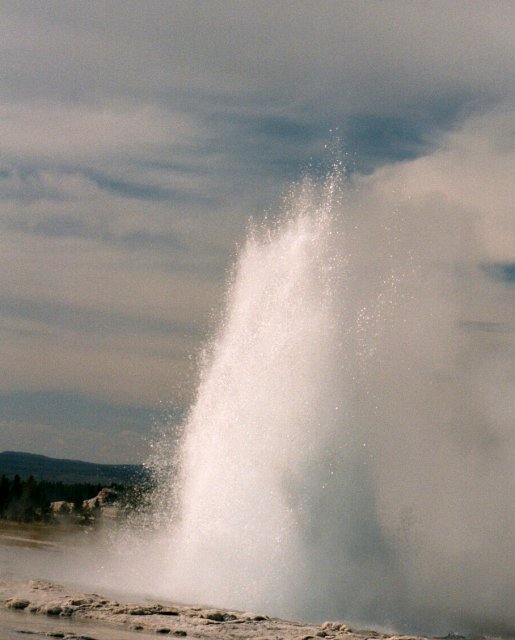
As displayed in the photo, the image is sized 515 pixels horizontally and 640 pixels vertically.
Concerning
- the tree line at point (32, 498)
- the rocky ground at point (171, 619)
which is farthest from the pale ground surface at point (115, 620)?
the tree line at point (32, 498)

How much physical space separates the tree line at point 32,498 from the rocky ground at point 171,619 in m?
46.2

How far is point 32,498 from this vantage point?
76625mm

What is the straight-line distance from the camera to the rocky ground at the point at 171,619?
22188 millimetres

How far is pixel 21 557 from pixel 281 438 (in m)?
15.0

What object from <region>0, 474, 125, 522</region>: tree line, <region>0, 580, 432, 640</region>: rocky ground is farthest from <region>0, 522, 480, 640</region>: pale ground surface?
<region>0, 474, 125, 522</region>: tree line

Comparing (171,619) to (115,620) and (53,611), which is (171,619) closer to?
(115,620)

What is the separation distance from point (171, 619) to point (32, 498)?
184ft

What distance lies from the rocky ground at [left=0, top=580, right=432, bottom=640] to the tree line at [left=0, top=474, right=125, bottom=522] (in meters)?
46.2

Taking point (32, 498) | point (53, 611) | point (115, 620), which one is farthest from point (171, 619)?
point (32, 498)

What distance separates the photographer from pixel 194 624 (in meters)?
22.9

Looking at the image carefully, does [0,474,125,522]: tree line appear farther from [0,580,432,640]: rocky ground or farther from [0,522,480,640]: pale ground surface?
[0,580,432,640]: rocky ground

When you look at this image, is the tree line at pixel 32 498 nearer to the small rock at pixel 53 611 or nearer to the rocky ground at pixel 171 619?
the rocky ground at pixel 171 619

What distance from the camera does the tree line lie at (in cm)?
7100

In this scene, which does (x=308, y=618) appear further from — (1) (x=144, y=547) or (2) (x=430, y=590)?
(1) (x=144, y=547)
